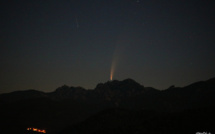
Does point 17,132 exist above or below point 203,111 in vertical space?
above

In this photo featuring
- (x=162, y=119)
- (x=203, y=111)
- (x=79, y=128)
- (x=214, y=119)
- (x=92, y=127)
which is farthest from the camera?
(x=79, y=128)

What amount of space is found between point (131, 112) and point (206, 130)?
90423 millimetres

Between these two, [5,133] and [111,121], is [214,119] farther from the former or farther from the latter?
[5,133]

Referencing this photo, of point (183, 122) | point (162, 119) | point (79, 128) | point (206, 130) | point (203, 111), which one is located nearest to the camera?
point (206, 130)

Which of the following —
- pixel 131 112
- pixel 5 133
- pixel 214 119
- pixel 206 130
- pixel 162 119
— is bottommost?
pixel 206 130

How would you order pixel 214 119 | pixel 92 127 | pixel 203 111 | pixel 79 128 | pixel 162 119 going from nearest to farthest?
pixel 214 119
pixel 203 111
pixel 162 119
pixel 92 127
pixel 79 128

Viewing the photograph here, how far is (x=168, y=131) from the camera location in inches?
2876

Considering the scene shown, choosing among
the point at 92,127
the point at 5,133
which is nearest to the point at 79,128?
the point at 92,127

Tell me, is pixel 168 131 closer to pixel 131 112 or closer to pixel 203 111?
pixel 203 111

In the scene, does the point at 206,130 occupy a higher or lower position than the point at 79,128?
lower

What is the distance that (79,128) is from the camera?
15075 centimetres

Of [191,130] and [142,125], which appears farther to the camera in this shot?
[142,125]

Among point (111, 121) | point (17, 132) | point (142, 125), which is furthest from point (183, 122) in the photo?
point (17, 132)

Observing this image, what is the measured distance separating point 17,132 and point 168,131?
115 meters
